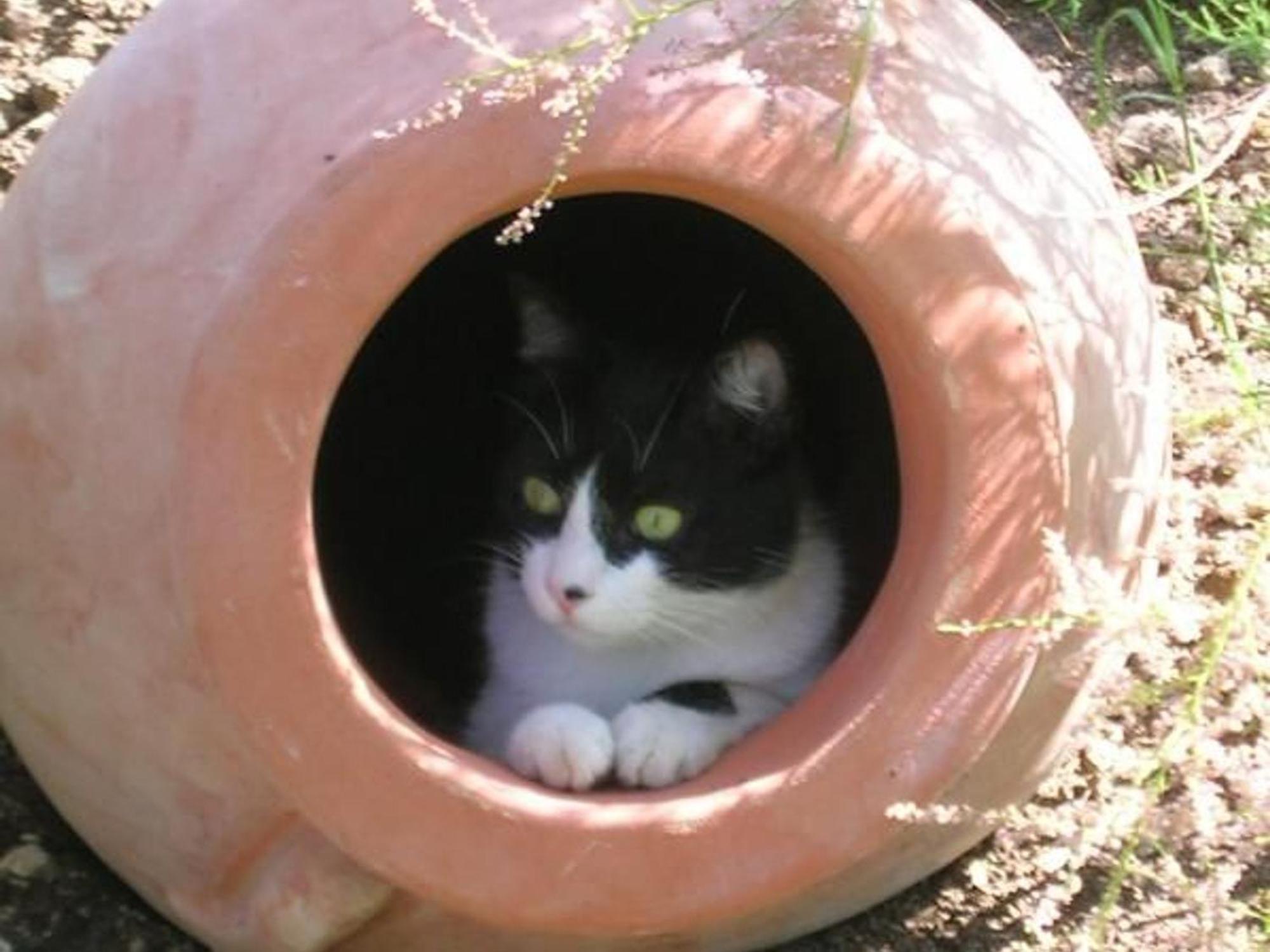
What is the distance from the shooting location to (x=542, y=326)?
2.24 m

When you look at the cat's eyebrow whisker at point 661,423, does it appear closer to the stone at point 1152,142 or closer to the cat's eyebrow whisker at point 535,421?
the cat's eyebrow whisker at point 535,421

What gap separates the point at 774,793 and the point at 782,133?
0.51m

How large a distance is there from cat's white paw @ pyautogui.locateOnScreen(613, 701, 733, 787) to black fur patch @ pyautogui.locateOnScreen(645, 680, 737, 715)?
3 cm

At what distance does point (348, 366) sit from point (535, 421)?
42 cm

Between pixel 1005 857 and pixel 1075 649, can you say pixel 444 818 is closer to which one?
pixel 1075 649

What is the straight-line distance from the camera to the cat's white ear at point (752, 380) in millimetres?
2117

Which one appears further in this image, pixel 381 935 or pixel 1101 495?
pixel 381 935

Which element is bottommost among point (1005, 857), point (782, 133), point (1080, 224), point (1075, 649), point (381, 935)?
point (1005, 857)

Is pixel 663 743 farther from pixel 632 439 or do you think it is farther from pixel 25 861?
pixel 25 861

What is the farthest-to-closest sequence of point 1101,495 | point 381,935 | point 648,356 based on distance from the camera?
1. point 648,356
2. point 381,935
3. point 1101,495

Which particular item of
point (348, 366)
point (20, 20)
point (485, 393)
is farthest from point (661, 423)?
point (20, 20)

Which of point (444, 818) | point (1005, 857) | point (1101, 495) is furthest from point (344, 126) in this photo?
point (1005, 857)

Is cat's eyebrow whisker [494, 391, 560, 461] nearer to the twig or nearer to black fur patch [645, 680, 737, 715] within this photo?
black fur patch [645, 680, 737, 715]

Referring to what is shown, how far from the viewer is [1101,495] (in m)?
1.88
